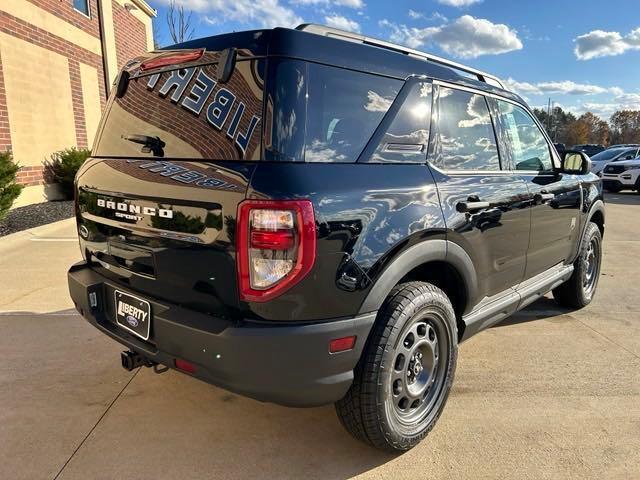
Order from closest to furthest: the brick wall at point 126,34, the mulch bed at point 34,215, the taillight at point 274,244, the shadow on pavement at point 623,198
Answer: the taillight at point 274,244, the mulch bed at point 34,215, the brick wall at point 126,34, the shadow on pavement at point 623,198

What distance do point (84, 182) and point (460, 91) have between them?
2255 millimetres

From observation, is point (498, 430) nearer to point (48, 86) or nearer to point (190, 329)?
point (190, 329)

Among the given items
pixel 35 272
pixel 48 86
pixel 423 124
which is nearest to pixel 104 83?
pixel 48 86

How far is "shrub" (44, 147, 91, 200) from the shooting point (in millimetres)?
10250

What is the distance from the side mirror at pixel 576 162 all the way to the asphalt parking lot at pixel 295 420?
4.52 feet

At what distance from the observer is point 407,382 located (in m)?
2.46

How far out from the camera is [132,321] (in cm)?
235

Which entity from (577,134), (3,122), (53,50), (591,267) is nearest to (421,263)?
(591,267)

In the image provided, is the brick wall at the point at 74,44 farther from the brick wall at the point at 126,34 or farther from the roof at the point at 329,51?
the roof at the point at 329,51

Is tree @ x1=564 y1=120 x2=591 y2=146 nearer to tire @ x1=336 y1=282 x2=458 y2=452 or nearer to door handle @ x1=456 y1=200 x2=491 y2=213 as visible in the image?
door handle @ x1=456 y1=200 x2=491 y2=213

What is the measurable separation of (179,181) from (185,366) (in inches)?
32.2

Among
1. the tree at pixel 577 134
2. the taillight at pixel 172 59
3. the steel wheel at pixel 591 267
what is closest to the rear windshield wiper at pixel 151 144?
the taillight at pixel 172 59

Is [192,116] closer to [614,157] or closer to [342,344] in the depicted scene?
[342,344]

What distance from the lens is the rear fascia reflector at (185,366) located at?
207 centimetres
